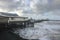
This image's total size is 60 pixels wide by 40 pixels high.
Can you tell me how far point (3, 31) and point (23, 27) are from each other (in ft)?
1.36

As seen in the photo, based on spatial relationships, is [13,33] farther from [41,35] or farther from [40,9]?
[40,9]

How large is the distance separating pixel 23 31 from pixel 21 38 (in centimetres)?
14

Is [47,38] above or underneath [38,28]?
underneath

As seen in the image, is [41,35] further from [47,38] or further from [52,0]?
[52,0]

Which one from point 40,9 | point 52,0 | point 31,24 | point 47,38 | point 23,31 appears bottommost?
point 47,38

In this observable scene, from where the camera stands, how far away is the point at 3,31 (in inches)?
85.8

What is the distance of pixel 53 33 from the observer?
82.6 inches

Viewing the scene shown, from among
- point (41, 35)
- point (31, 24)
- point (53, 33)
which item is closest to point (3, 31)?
point (31, 24)

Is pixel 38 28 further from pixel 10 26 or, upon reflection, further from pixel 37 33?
pixel 10 26

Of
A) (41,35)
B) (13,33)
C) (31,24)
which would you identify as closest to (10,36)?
(13,33)

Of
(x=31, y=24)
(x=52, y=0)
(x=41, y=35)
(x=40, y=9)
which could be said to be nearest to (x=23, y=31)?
(x=31, y=24)

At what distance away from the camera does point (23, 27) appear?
2.17 m

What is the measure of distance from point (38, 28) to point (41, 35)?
149 millimetres

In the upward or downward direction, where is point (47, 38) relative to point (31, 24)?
downward
